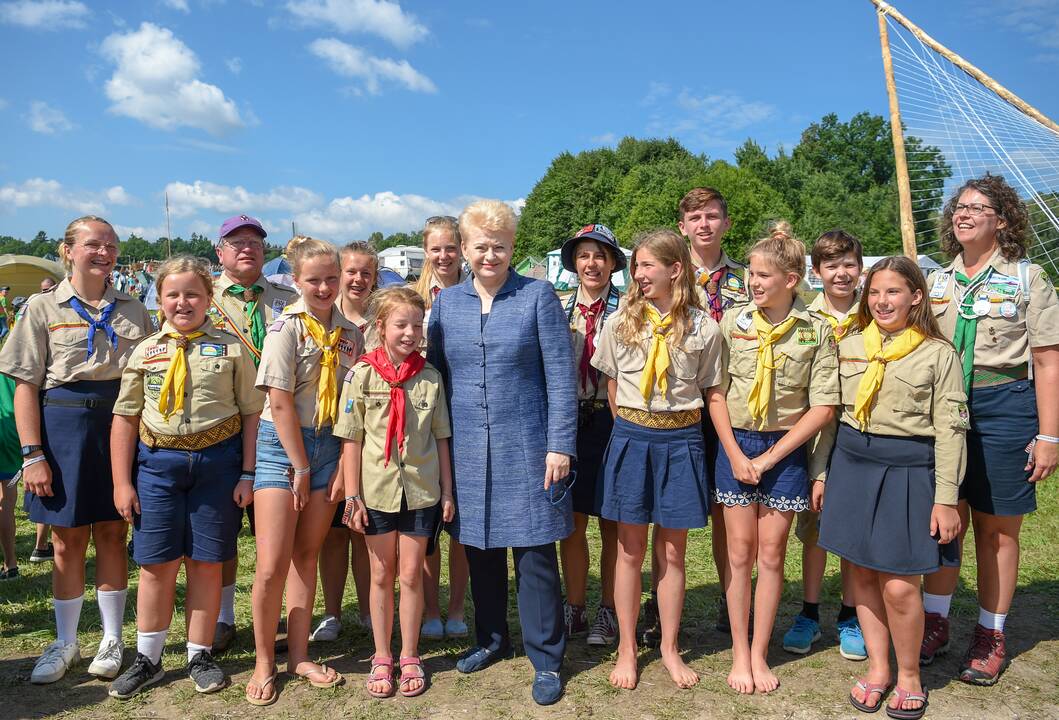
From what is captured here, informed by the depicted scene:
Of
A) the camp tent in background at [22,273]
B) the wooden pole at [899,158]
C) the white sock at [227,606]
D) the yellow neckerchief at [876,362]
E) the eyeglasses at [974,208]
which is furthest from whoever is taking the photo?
the camp tent in background at [22,273]

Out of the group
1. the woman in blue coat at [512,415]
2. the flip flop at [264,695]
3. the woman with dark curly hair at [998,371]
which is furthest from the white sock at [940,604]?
the flip flop at [264,695]

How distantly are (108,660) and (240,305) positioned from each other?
1.87m

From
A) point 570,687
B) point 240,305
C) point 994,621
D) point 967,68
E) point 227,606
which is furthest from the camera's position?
point 967,68

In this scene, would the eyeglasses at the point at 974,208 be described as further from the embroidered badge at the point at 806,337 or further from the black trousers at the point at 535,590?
the black trousers at the point at 535,590

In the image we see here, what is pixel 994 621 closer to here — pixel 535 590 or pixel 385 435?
pixel 535 590

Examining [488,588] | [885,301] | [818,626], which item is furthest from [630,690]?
[885,301]

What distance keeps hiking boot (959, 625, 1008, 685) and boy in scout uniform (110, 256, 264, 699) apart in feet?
11.7

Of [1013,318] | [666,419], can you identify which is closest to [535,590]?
[666,419]

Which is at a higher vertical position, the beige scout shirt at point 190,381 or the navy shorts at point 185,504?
the beige scout shirt at point 190,381

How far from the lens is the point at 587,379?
3.73 m

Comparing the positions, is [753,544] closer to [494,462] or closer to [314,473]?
[494,462]

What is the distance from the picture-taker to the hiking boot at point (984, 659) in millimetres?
3475

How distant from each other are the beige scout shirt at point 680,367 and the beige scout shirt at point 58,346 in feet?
7.83

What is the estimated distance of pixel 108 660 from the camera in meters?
3.56
